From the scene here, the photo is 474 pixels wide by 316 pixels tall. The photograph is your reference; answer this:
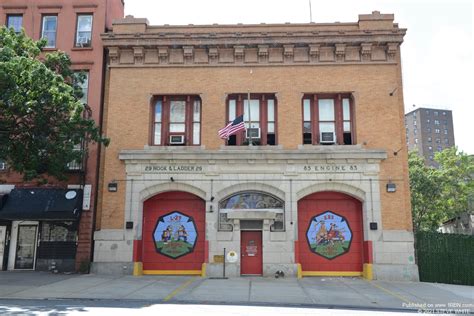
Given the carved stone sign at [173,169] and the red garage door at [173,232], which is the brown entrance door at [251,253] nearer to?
the red garage door at [173,232]

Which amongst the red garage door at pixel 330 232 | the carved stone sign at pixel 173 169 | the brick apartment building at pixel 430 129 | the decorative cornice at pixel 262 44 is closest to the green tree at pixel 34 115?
the carved stone sign at pixel 173 169

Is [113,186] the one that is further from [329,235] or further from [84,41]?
[329,235]

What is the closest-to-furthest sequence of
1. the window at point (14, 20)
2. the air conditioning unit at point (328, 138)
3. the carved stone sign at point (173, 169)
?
the carved stone sign at point (173, 169) → the air conditioning unit at point (328, 138) → the window at point (14, 20)

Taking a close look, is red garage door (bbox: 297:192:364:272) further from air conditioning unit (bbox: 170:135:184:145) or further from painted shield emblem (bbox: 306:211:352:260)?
air conditioning unit (bbox: 170:135:184:145)

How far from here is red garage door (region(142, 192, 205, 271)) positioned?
2088 centimetres

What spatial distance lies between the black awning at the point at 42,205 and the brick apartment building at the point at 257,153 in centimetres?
139

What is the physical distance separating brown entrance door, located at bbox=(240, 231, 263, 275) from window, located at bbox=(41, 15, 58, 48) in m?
14.6

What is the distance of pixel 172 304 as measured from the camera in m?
13.1

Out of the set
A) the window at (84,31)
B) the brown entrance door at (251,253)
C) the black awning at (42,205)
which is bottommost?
the brown entrance door at (251,253)

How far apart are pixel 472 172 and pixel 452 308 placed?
28353 mm

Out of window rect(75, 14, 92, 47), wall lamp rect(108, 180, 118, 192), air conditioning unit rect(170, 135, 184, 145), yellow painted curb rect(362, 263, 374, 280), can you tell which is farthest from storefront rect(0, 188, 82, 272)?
yellow painted curb rect(362, 263, 374, 280)

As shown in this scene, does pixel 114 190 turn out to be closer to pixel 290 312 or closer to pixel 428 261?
pixel 290 312

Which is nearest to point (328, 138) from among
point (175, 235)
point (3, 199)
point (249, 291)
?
point (175, 235)

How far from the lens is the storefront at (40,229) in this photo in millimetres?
20344
